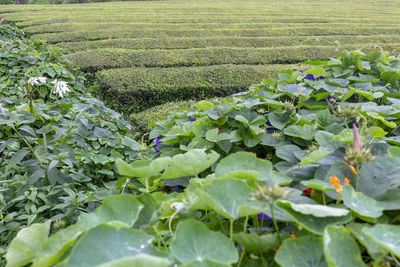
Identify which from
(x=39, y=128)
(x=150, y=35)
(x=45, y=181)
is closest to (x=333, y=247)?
(x=45, y=181)

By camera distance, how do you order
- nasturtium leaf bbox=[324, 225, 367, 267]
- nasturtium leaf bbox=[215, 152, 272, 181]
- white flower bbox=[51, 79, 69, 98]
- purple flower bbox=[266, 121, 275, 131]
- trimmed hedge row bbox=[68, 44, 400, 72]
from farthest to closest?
1. trimmed hedge row bbox=[68, 44, 400, 72]
2. white flower bbox=[51, 79, 69, 98]
3. purple flower bbox=[266, 121, 275, 131]
4. nasturtium leaf bbox=[215, 152, 272, 181]
5. nasturtium leaf bbox=[324, 225, 367, 267]

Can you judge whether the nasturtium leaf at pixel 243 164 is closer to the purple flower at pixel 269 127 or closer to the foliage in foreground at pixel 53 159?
the purple flower at pixel 269 127

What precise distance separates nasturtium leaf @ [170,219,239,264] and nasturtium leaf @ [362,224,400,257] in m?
0.22

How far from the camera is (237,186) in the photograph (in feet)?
2.02

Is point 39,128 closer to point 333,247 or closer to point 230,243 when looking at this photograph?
point 230,243

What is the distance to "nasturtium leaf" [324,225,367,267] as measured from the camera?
512 mm

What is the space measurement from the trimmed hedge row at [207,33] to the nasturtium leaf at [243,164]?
836 cm

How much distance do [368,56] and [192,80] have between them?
3.28 m

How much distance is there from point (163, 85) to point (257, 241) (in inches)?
165

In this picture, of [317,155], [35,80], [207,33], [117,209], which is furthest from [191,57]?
[117,209]

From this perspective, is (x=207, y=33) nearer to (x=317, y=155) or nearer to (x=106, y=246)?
(x=317, y=155)

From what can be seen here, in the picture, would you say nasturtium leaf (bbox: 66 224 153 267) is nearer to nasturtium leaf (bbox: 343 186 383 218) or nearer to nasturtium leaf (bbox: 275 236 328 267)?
nasturtium leaf (bbox: 275 236 328 267)

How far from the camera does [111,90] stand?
4.57 metres

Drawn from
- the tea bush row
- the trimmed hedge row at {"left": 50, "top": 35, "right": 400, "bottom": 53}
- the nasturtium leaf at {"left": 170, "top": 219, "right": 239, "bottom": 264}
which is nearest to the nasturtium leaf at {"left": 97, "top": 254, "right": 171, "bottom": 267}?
the tea bush row
